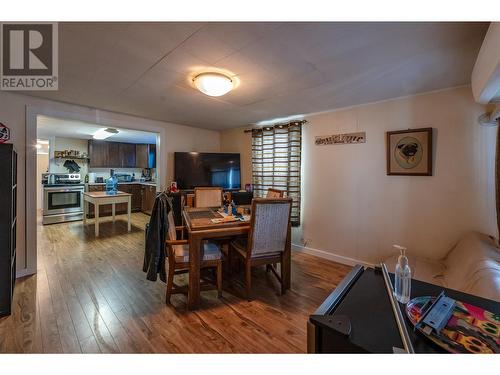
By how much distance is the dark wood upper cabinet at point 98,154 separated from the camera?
6.18m

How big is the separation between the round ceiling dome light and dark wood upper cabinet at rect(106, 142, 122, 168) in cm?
580

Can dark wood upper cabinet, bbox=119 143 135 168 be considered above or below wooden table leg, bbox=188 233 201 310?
above

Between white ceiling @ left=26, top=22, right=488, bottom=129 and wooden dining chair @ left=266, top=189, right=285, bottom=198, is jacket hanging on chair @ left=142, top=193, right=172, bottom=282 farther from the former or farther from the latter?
wooden dining chair @ left=266, top=189, right=285, bottom=198

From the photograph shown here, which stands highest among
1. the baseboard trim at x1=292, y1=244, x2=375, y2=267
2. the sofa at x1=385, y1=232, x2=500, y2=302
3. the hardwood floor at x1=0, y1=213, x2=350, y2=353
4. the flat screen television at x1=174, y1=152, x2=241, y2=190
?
the flat screen television at x1=174, y1=152, x2=241, y2=190

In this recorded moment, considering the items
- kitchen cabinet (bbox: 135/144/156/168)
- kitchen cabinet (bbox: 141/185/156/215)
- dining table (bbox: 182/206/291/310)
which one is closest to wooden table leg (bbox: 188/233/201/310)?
dining table (bbox: 182/206/291/310)

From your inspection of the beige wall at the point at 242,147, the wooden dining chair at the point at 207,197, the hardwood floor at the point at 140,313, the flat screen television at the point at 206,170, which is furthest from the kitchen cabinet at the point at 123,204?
the wooden dining chair at the point at 207,197

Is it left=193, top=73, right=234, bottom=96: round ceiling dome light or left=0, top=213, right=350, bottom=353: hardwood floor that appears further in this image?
left=193, top=73, right=234, bottom=96: round ceiling dome light

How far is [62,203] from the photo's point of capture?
519 centimetres

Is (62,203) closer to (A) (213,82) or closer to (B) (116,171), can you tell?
(B) (116,171)

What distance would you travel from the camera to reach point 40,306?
1.96 meters

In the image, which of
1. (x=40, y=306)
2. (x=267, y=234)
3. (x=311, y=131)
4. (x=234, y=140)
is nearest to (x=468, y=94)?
(x=311, y=131)

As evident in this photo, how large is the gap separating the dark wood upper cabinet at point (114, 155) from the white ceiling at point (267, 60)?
13.7 ft

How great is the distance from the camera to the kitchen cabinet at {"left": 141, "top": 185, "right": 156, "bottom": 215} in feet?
20.3

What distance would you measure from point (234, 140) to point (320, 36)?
3170 millimetres
